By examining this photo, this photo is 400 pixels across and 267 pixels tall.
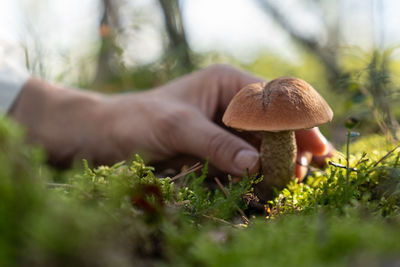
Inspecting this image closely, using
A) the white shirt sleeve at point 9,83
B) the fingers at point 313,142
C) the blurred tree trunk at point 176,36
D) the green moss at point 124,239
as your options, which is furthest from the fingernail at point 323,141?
the blurred tree trunk at point 176,36

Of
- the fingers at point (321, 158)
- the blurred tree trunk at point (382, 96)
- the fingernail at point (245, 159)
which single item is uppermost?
the blurred tree trunk at point (382, 96)

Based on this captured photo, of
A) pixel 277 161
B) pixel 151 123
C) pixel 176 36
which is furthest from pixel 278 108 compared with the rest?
pixel 176 36

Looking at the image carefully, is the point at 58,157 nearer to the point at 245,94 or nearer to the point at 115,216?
the point at 245,94

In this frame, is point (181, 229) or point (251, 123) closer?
point (181, 229)

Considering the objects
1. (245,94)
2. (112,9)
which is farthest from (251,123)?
(112,9)

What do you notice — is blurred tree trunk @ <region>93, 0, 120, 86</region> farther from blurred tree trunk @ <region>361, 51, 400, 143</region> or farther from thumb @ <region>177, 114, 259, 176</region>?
blurred tree trunk @ <region>361, 51, 400, 143</region>

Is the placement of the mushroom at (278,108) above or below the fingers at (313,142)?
above

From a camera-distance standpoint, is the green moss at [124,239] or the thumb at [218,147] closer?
the green moss at [124,239]

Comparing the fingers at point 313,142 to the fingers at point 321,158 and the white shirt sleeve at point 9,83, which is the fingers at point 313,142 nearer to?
the fingers at point 321,158
